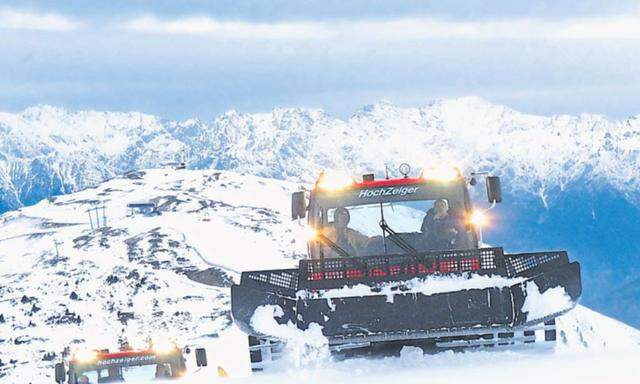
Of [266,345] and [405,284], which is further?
[266,345]

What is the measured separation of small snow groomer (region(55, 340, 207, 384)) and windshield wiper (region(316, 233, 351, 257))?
3.28 m

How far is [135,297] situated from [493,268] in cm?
16341

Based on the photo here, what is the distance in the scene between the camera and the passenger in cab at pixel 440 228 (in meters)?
13.6

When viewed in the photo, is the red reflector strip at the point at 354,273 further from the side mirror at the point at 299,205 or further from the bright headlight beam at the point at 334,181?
the bright headlight beam at the point at 334,181

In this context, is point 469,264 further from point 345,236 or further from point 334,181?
point 334,181

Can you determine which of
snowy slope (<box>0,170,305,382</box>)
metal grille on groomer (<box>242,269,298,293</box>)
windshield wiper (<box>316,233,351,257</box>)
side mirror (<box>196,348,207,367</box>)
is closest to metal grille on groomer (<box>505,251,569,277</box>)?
metal grille on groomer (<box>242,269,298,293</box>)

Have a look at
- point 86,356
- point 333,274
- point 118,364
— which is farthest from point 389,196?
point 86,356

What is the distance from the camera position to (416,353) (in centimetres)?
1123

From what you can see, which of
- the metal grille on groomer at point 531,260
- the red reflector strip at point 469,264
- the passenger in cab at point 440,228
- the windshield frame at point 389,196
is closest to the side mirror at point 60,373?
the windshield frame at point 389,196

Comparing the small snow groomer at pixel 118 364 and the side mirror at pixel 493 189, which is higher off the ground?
the side mirror at pixel 493 189

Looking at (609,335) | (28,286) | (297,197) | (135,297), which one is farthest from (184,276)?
(297,197)

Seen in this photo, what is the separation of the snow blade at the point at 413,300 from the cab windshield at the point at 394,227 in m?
2.27

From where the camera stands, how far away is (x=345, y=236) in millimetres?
13742

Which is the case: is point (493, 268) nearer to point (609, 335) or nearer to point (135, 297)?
point (135, 297)
